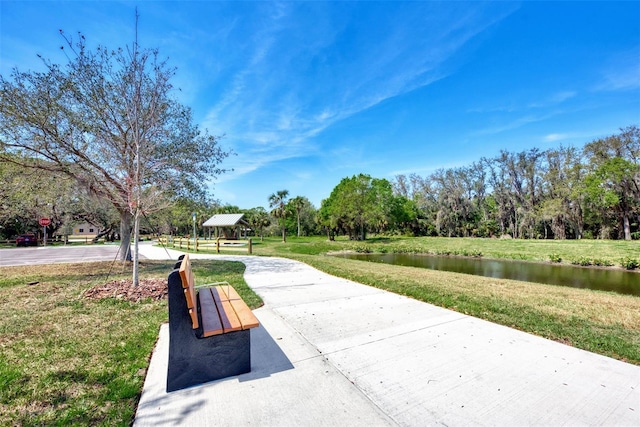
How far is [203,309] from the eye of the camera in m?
3.07

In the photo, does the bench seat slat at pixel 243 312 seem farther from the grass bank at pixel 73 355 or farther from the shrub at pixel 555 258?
the shrub at pixel 555 258

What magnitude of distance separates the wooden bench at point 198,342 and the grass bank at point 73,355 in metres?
0.39

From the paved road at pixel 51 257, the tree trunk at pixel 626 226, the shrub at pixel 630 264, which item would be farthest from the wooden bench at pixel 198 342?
the tree trunk at pixel 626 226

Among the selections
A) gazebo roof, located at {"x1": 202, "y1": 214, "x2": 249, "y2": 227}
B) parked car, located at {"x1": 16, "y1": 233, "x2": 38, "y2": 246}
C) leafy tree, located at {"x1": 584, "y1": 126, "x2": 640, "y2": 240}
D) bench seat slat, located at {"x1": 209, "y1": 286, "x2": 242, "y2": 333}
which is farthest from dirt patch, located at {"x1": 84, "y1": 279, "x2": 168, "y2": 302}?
leafy tree, located at {"x1": 584, "y1": 126, "x2": 640, "y2": 240}

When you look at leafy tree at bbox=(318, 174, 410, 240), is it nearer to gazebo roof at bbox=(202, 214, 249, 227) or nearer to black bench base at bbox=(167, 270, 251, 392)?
gazebo roof at bbox=(202, 214, 249, 227)

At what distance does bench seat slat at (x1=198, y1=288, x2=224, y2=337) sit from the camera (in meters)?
2.53

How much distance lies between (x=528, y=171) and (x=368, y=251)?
25.1m

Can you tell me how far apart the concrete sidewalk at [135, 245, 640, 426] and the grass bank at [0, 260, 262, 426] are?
0.25 m

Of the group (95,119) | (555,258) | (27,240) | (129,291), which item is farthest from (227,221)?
(555,258)

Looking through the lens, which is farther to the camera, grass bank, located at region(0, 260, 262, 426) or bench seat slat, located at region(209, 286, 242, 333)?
bench seat slat, located at region(209, 286, 242, 333)

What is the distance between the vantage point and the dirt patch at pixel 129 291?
5.48 meters

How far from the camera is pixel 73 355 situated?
3.12 m

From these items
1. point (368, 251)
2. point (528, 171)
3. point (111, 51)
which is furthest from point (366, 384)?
point (528, 171)

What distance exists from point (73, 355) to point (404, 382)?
11.4ft
